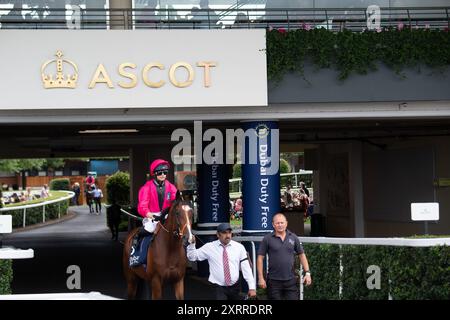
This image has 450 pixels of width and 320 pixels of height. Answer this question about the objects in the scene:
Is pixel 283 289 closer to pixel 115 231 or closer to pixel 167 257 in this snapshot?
pixel 167 257

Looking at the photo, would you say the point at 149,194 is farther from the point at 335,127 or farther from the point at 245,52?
the point at 335,127

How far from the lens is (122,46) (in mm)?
Answer: 15555

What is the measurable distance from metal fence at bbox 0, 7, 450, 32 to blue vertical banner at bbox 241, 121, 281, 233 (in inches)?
96.9

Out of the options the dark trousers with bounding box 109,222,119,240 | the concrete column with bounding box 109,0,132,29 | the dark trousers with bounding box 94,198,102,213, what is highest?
the concrete column with bounding box 109,0,132,29

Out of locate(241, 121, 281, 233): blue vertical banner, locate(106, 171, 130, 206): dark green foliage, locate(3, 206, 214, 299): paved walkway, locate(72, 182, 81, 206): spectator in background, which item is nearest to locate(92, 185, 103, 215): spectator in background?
locate(3, 206, 214, 299): paved walkway

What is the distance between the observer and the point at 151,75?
51.3 feet

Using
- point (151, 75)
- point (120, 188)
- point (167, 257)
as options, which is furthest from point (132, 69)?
point (120, 188)

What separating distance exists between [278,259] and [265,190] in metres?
6.29

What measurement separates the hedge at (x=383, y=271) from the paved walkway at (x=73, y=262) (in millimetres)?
2733

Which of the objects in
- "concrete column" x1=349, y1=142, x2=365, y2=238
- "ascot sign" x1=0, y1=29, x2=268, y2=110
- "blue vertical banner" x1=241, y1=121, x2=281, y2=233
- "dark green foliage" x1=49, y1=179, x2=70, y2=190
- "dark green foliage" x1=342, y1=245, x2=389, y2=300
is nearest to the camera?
"dark green foliage" x1=342, y1=245, x2=389, y2=300

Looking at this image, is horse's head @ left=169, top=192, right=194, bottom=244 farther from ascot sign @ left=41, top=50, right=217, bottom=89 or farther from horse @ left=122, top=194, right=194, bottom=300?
ascot sign @ left=41, top=50, right=217, bottom=89

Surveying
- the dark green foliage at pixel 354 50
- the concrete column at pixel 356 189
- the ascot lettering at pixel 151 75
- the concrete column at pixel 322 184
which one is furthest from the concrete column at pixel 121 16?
the concrete column at pixel 322 184

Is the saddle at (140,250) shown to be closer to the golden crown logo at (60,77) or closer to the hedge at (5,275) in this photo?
the hedge at (5,275)

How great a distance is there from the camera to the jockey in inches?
479
